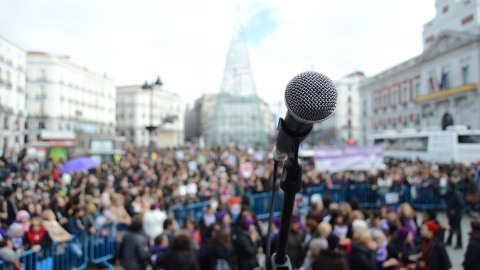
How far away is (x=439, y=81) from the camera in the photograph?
123 feet

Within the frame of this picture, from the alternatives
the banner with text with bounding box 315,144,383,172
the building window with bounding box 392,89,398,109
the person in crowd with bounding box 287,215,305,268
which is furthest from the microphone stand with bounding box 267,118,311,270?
the building window with bounding box 392,89,398,109

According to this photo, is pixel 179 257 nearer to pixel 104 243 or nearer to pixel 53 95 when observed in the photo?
pixel 104 243

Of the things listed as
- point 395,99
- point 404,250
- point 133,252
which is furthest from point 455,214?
point 395,99

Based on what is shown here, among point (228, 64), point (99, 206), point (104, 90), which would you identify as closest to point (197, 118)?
point (104, 90)

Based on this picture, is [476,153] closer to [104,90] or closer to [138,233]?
[138,233]

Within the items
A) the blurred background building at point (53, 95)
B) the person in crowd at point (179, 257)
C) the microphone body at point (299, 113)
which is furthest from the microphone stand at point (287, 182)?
the blurred background building at point (53, 95)

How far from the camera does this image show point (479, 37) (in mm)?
31766

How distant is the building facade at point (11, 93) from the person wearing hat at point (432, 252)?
144ft

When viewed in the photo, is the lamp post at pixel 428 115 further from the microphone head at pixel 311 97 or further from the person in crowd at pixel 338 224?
the microphone head at pixel 311 97

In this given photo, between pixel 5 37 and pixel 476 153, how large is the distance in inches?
1851

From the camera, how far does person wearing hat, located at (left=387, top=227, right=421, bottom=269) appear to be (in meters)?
4.62

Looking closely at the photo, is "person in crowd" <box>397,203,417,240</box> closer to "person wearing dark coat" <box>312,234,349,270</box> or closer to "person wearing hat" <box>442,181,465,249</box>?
"person wearing dark coat" <box>312,234,349,270</box>

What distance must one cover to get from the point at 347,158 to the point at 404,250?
6.59 meters

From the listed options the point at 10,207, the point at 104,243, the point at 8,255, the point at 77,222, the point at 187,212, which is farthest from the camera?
the point at 187,212
